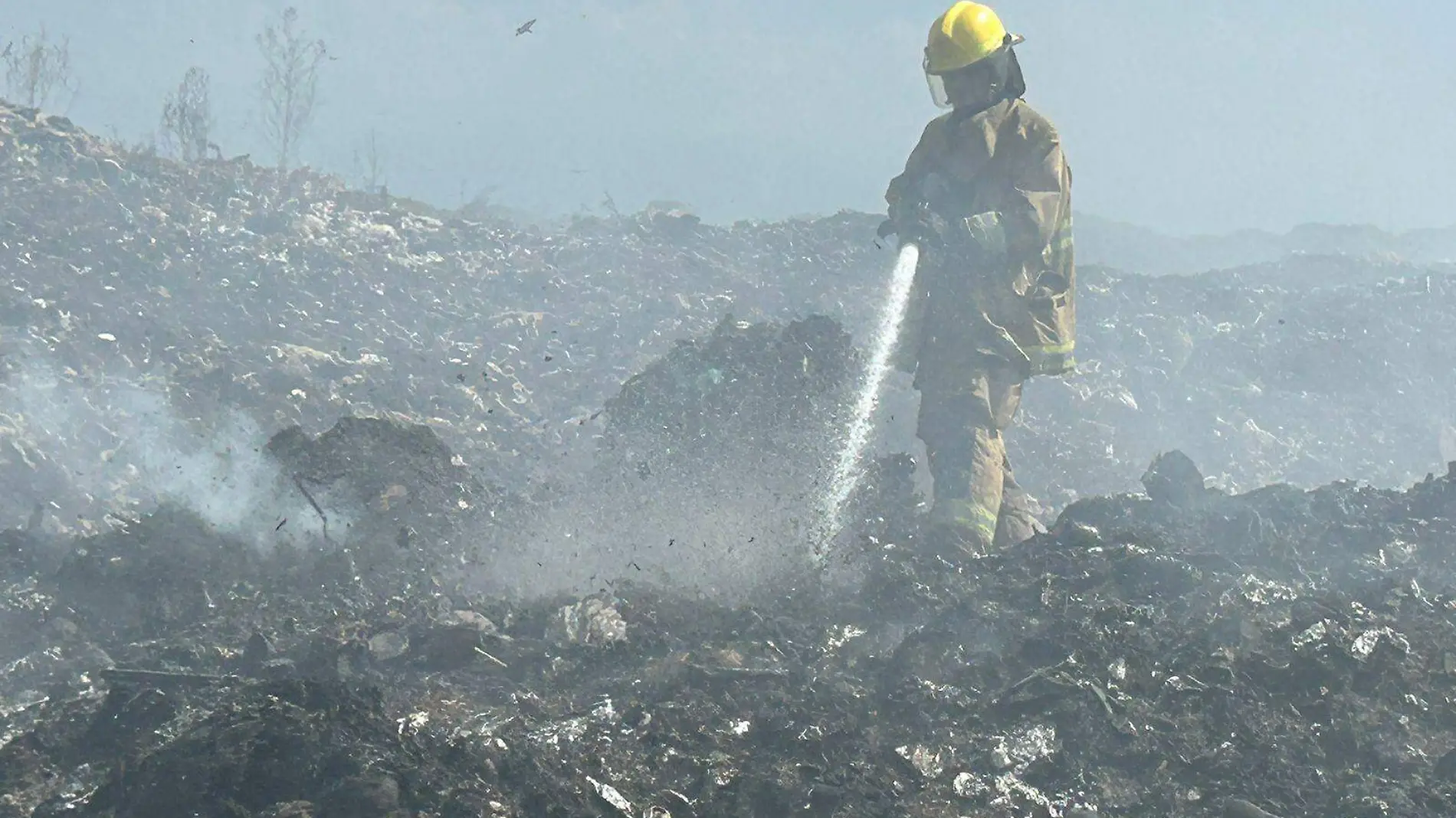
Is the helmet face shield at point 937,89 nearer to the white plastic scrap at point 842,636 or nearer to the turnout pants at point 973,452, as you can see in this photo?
the turnout pants at point 973,452

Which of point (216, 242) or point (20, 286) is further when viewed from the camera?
point (216, 242)

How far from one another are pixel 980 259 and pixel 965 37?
1269 millimetres

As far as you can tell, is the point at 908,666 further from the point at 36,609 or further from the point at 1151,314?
the point at 1151,314

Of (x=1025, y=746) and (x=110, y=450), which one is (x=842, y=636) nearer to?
(x=1025, y=746)

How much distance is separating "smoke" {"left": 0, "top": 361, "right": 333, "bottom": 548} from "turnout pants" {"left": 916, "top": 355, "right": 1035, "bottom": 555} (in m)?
4.34

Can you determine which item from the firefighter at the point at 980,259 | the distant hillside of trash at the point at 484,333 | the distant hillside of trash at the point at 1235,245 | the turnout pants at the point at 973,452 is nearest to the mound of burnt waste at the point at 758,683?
the turnout pants at the point at 973,452

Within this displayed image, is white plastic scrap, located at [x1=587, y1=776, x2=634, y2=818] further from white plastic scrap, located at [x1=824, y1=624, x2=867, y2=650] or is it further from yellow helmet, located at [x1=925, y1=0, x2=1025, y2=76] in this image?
yellow helmet, located at [x1=925, y1=0, x2=1025, y2=76]

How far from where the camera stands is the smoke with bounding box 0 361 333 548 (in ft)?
27.6

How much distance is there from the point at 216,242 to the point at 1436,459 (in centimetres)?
1487

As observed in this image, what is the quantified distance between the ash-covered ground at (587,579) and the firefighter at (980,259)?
24.5 inches

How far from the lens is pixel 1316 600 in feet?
16.8

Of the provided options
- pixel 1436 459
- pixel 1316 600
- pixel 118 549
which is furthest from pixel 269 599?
pixel 1436 459

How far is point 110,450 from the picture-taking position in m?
9.55

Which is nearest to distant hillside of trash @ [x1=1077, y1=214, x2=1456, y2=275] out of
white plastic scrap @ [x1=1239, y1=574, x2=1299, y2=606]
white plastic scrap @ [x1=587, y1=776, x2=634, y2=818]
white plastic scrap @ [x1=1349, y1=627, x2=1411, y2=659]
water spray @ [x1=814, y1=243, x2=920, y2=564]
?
water spray @ [x1=814, y1=243, x2=920, y2=564]
